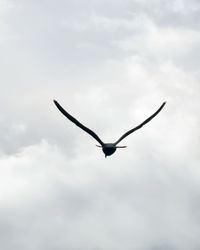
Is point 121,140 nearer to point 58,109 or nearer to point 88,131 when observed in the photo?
point 88,131

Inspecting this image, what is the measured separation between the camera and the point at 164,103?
52.1 meters

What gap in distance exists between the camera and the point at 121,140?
4894 cm

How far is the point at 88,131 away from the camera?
156ft

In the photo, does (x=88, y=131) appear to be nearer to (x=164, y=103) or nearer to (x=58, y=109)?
(x=58, y=109)

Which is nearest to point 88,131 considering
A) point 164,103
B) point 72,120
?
point 72,120

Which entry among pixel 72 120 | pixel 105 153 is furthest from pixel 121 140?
pixel 72 120

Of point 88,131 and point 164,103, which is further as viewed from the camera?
point 164,103

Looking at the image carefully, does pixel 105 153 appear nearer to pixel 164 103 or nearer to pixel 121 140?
pixel 121 140

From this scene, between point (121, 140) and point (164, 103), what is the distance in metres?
6.87

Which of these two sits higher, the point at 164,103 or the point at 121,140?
the point at 164,103

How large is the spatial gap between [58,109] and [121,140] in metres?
7.22

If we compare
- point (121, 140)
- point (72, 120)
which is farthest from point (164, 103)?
point (72, 120)

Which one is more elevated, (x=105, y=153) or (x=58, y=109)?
(x=58, y=109)

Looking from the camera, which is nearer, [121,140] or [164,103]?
[121,140]
